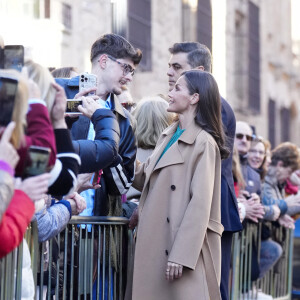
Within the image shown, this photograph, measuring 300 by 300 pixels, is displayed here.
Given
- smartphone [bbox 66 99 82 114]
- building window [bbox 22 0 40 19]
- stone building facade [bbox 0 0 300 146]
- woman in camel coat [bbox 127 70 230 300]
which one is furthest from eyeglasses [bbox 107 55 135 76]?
building window [bbox 22 0 40 19]

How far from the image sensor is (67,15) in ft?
50.5

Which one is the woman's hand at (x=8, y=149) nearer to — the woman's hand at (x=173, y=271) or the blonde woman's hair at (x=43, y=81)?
the blonde woman's hair at (x=43, y=81)

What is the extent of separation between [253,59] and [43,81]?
74.3ft

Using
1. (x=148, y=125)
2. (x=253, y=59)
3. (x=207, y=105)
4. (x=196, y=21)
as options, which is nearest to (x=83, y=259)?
(x=207, y=105)

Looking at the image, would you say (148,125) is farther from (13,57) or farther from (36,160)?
(36,160)

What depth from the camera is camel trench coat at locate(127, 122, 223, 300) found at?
6.05 meters

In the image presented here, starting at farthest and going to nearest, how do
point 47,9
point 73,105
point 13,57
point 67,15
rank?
point 67,15 → point 47,9 → point 73,105 → point 13,57

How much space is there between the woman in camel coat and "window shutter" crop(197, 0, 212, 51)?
15595mm

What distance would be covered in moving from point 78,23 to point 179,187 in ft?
32.9

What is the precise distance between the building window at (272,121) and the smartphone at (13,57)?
24727 millimetres

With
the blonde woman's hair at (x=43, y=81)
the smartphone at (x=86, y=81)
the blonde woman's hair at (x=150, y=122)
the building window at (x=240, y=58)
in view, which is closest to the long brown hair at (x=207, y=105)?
the smartphone at (x=86, y=81)

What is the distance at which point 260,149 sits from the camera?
10.5 m

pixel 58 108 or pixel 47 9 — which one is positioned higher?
pixel 47 9

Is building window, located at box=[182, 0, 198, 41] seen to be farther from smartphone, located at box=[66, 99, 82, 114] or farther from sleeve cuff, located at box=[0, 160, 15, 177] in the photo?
sleeve cuff, located at box=[0, 160, 15, 177]
